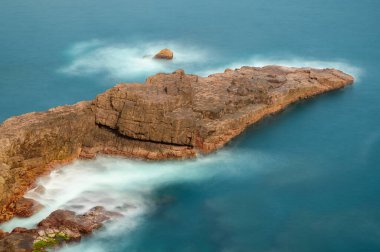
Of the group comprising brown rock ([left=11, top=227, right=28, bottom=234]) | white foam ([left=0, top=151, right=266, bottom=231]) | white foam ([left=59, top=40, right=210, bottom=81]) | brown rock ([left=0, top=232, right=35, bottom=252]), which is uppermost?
white foam ([left=59, top=40, right=210, bottom=81])

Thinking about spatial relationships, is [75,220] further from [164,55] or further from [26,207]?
[164,55]

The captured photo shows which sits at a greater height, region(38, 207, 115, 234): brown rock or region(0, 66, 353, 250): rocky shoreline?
region(0, 66, 353, 250): rocky shoreline

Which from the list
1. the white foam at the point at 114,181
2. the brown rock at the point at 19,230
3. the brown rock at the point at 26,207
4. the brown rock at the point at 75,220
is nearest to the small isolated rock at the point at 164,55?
the white foam at the point at 114,181

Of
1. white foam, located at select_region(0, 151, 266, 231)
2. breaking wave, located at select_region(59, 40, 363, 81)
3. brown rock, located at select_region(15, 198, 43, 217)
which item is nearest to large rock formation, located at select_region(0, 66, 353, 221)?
brown rock, located at select_region(15, 198, 43, 217)

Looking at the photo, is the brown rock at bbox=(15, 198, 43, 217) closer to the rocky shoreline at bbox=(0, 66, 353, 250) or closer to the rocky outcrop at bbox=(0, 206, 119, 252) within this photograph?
the rocky shoreline at bbox=(0, 66, 353, 250)

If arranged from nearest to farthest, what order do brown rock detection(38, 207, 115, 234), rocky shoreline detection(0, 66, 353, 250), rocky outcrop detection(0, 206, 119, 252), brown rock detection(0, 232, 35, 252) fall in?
brown rock detection(0, 232, 35, 252), rocky outcrop detection(0, 206, 119, 252), brown rock detection(38, 207, 115, 234), rocky shoreline detection(0, 66, 353, 250)

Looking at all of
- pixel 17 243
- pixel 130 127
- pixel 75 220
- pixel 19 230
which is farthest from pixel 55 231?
pixel 130 127

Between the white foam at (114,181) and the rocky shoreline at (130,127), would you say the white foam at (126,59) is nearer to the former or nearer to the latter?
the rocky shoreline at (130,127)
